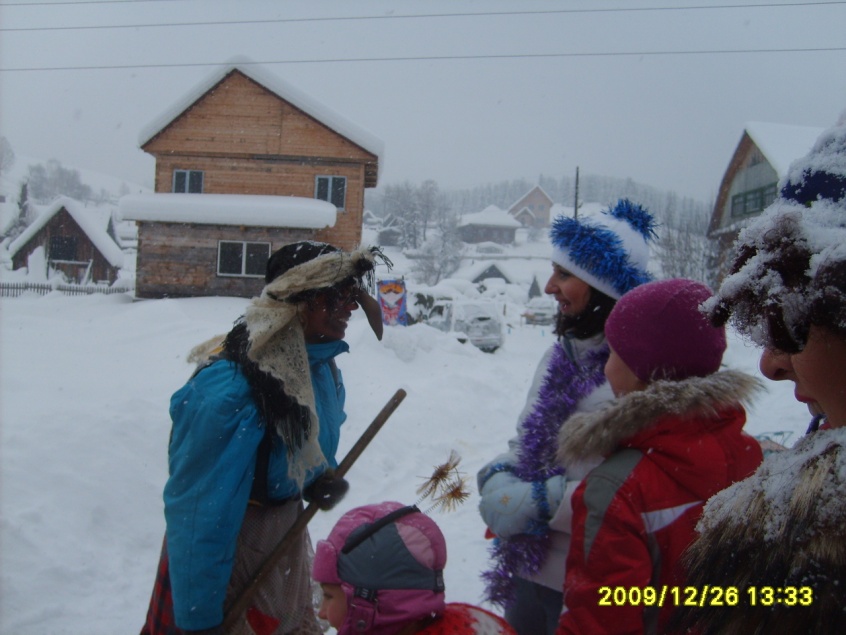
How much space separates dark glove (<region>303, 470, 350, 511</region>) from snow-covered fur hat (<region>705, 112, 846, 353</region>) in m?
1.90

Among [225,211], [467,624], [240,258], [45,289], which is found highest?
[225,211]

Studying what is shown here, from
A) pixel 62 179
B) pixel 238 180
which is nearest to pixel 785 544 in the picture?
pixel 238 180

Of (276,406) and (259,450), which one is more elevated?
(276,406)

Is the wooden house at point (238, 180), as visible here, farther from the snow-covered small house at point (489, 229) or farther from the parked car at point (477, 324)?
the snow-covered small house at point (489, 229)

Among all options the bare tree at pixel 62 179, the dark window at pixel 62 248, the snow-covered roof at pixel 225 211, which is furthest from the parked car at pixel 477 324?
the bare tree at pixel 62 179

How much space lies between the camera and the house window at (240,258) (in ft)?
60.6

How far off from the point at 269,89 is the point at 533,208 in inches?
3360

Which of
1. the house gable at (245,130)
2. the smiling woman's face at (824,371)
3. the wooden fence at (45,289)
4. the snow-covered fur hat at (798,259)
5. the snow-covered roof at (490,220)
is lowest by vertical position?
the wooden fence at (45,289)

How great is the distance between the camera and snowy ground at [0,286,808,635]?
3.56 m

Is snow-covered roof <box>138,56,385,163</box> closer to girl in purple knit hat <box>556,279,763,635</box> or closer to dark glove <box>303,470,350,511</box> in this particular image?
dark glove <box>303,470,350,511</box>

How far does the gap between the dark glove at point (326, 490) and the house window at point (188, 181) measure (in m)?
18.9

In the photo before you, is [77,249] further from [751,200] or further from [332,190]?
[751,200]

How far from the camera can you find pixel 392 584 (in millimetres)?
1765

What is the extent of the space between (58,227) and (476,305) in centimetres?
2066
